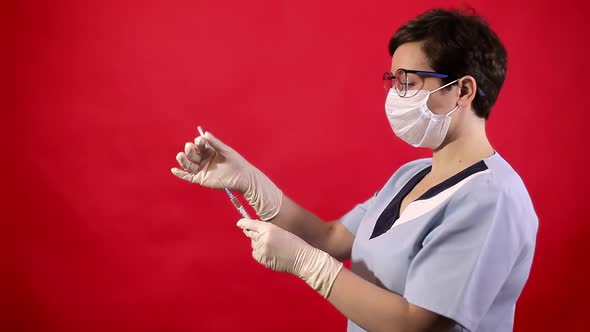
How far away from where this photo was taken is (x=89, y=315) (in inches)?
70.6

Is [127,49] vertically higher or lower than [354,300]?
higher

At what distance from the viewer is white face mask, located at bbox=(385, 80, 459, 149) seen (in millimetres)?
1004

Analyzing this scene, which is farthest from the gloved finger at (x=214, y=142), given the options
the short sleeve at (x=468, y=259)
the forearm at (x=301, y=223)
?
the short sleeve at (x=468, y=259)

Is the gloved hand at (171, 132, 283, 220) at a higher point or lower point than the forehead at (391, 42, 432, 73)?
lower

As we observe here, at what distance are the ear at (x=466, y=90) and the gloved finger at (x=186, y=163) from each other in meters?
0.63

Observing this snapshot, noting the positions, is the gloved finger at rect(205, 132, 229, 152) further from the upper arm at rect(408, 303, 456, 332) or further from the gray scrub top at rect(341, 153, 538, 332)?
the upper arm at rect(408, 303, 456, 332)

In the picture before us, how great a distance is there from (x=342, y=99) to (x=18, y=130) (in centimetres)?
106

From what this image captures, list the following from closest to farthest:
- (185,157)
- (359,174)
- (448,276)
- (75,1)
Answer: (448,276), (185,157), (75,1), (359,174)

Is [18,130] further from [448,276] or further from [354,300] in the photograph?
[448,276]

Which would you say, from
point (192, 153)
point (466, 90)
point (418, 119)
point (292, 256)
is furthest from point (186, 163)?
point (466, 90)

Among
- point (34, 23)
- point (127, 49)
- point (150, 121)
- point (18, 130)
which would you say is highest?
point (34, 23)

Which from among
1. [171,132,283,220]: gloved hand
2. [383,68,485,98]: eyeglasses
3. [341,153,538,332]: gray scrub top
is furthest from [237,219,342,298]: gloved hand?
[383,68,485,98]: eyeglasses

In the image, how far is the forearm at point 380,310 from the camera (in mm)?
867

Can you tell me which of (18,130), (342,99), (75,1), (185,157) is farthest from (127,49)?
(342,99)
